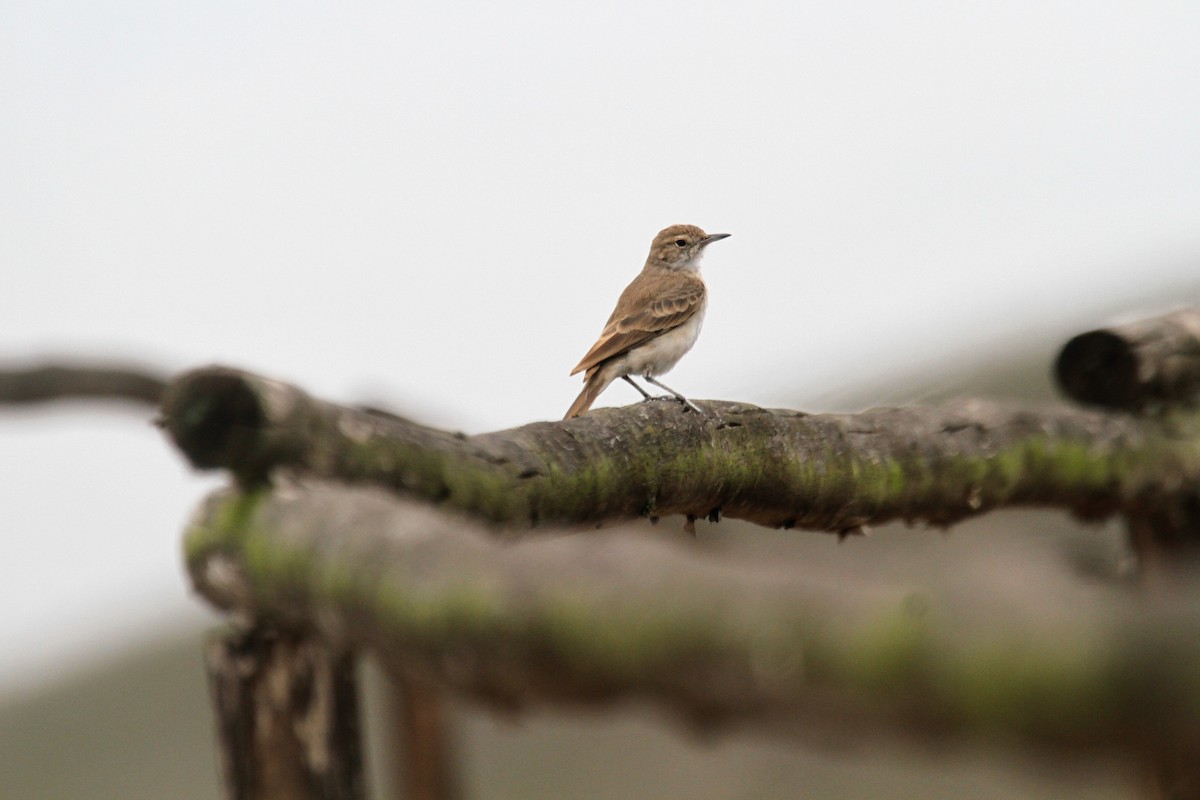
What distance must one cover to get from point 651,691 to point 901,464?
3642 millimetres

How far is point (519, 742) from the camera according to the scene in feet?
80.9

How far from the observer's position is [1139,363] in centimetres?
602

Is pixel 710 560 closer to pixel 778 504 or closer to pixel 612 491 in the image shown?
pixel 612 491

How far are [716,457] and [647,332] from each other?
4.67 meters

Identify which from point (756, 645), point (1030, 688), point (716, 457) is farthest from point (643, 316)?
point (1030, 688)

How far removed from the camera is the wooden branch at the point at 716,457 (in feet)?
8.80

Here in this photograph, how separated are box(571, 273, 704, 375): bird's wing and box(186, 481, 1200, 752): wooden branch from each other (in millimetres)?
6762

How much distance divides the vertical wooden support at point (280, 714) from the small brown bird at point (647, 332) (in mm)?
5461

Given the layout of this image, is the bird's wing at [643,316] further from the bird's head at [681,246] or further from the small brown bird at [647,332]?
the bird's head at [681,246]

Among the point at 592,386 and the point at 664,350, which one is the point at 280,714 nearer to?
the point at 592,386

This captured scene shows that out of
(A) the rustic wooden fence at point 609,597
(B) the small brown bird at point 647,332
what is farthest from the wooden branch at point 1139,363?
(B) the small brown bird at point 647,332

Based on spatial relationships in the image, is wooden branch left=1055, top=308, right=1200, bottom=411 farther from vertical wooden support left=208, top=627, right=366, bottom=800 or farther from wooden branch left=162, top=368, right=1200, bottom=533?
vertical wooden support left=208, top=627, right=366, bottom=800

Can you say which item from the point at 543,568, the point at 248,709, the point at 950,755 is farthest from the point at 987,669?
the point at 248,709

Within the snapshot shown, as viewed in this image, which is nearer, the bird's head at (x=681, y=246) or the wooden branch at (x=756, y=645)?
the wooden branch at (x=756, y=645)
